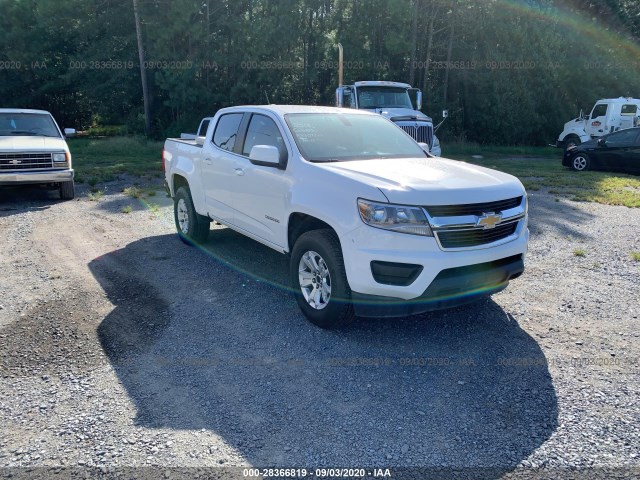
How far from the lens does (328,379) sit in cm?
387

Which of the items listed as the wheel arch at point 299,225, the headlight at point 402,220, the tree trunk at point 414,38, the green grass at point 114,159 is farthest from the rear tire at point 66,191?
the tree trunk at point 414,38

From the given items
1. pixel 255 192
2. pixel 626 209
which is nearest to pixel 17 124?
pixel 255 192

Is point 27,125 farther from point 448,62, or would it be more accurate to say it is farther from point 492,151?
point 448,62

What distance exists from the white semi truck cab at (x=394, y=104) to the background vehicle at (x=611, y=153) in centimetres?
513

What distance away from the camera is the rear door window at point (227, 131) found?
623cm

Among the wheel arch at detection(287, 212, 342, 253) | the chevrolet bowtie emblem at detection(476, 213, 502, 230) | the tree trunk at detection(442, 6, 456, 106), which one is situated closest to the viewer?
the chevrolet bowtie emblem at detection(476, 213, 502, 230)

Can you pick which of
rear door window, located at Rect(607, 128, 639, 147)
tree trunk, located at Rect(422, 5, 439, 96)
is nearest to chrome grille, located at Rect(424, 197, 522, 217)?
rear door window, located at Rect(607, 128, 639, 147)

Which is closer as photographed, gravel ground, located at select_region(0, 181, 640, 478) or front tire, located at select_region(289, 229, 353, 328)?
gravel ground, located at select_region(0, 181, 640, 478)

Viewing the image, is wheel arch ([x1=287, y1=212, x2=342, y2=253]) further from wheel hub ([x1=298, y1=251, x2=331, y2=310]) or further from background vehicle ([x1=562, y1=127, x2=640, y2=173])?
background vehicle ([x1=562, y1=127, x2=640, y2=173])

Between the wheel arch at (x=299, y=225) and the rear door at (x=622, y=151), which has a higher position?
the wheel arch at (x=299, y=225)

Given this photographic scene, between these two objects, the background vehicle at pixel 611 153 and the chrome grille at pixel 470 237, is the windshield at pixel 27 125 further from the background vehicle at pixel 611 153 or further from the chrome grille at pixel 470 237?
the background vehicle at pixel 611 153

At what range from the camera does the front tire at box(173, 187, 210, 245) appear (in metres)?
7.20

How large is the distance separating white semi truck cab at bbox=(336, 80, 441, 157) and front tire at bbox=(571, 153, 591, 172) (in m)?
5.11

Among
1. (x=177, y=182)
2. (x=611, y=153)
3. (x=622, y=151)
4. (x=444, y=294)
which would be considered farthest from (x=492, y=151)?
(x=444, y=294)
